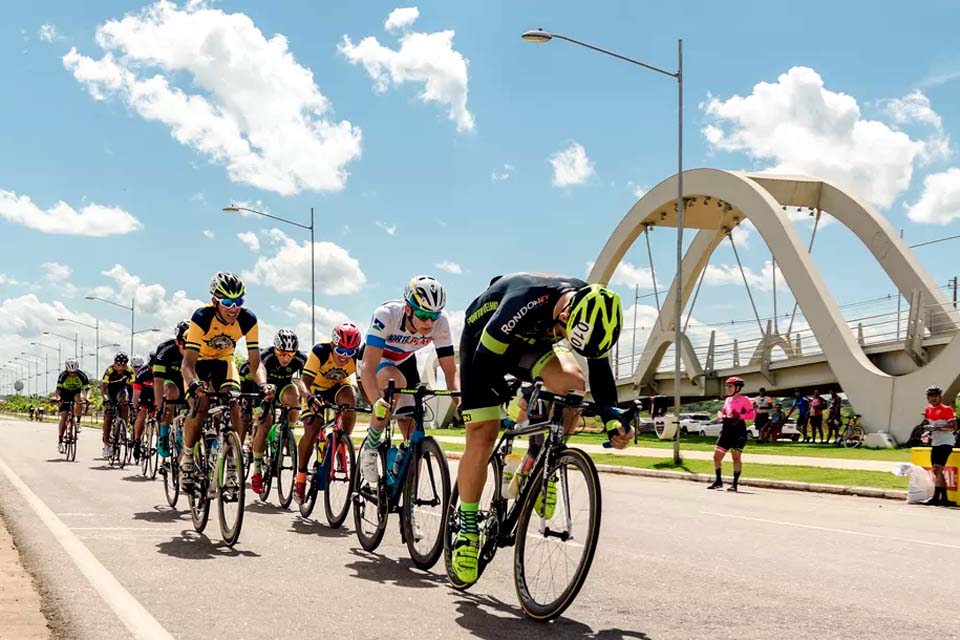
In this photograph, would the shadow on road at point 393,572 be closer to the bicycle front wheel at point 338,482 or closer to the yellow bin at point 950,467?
the bicycle front wheel at point 338,482

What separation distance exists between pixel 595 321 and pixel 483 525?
1.68 m

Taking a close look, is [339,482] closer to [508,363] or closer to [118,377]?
[508,363]

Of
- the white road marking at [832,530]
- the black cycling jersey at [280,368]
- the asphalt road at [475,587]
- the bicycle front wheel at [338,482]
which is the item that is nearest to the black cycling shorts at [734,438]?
the white road marking at [832,530]

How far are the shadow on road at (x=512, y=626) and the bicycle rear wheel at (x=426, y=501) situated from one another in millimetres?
1162

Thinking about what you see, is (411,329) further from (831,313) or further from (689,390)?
(689,390)

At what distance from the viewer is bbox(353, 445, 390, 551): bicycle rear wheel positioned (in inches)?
294

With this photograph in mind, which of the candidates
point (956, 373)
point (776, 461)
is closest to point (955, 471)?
point (776, 461)

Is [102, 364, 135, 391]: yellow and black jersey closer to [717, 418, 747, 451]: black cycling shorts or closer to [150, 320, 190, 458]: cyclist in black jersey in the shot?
[150, 320, 190, 458]: cyclist in black jersey

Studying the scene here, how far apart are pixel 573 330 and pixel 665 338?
144 feet

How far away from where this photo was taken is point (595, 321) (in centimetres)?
468

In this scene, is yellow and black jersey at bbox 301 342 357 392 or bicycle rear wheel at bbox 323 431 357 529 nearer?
bicycle rear wheel at bbox 323 431 357 529

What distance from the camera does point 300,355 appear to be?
39.9 ft

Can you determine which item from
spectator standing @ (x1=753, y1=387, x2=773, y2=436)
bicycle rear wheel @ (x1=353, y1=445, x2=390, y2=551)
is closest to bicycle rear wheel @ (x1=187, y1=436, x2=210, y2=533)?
bicycle rear wheel @ (x1=353, y1=445, x2=390, y2=551)

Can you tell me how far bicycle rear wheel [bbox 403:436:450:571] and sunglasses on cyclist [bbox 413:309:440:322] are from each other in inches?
37.5
